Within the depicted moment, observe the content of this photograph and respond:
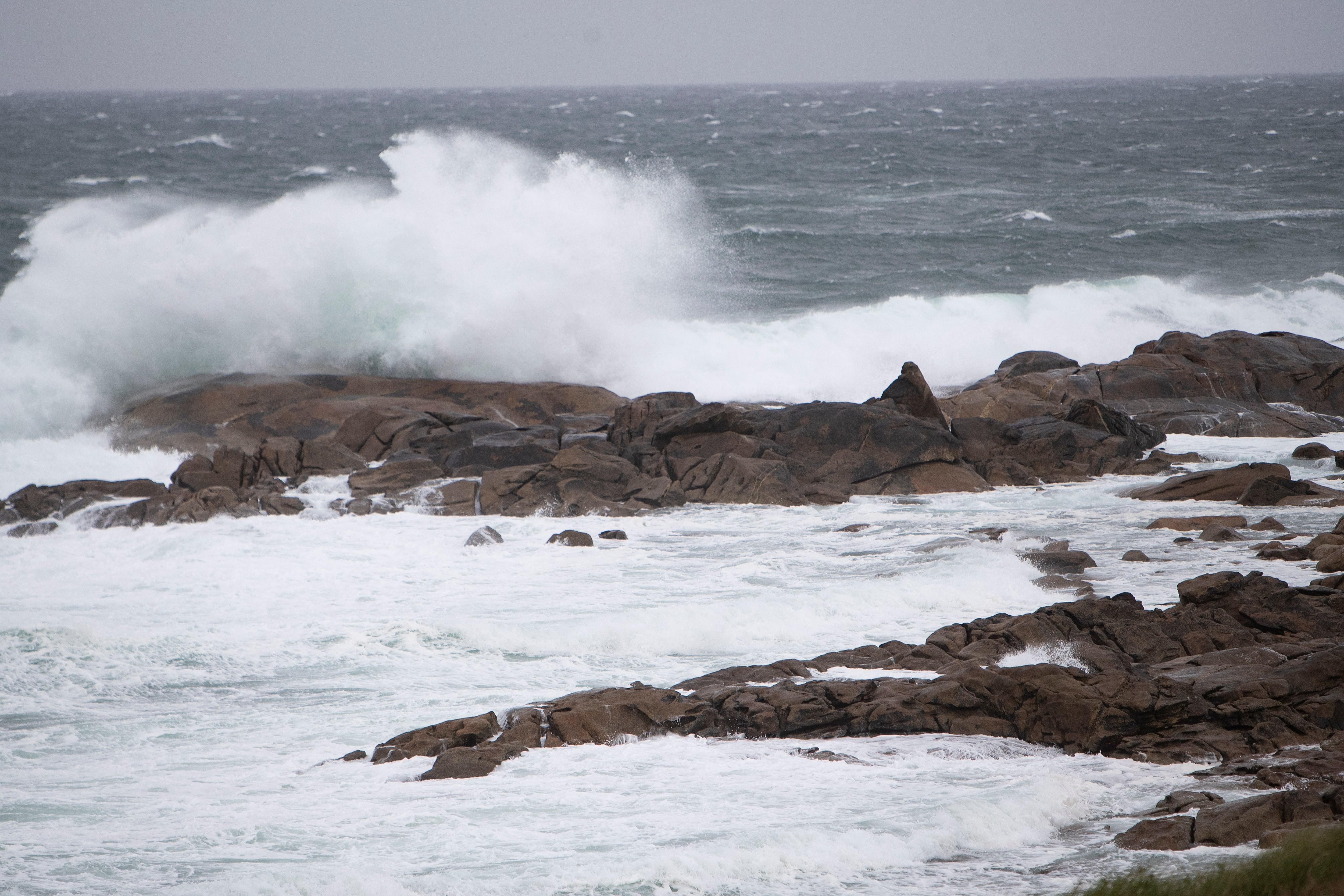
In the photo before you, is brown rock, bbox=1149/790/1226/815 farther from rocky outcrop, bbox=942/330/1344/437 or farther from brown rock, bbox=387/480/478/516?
rocky outcrop, bbox=942/330/1344/437

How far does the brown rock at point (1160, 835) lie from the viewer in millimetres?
5449

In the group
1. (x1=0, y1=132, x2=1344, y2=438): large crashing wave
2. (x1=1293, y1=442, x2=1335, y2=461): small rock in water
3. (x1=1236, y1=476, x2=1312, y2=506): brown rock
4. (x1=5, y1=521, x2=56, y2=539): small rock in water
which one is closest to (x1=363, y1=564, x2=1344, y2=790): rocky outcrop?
(x1=1236, y1=476, x2=1312, y2=506): brown rock

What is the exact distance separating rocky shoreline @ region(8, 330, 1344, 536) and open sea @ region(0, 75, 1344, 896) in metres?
0.52

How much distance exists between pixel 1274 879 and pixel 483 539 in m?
9.78

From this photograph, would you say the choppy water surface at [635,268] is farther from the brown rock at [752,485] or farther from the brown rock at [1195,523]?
the brown rock at [1195,523]

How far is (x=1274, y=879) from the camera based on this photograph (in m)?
3.93

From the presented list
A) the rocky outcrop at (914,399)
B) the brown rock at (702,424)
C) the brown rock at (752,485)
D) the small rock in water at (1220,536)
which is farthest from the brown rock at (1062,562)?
the brown rock at (702,424)

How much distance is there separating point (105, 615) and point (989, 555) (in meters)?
8.37

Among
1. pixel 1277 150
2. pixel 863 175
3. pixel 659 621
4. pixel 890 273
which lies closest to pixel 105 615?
pixel 659 621

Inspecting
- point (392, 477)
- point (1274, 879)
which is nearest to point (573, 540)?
point (392, 477)

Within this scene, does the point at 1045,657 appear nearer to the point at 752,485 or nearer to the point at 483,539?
the point at 752,485

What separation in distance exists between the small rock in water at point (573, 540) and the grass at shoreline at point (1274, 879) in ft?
28.5

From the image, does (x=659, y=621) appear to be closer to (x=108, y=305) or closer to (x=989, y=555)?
(x=989, y=555)

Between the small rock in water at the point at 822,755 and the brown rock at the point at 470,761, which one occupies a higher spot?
the small rock in water at the point at 822,755
